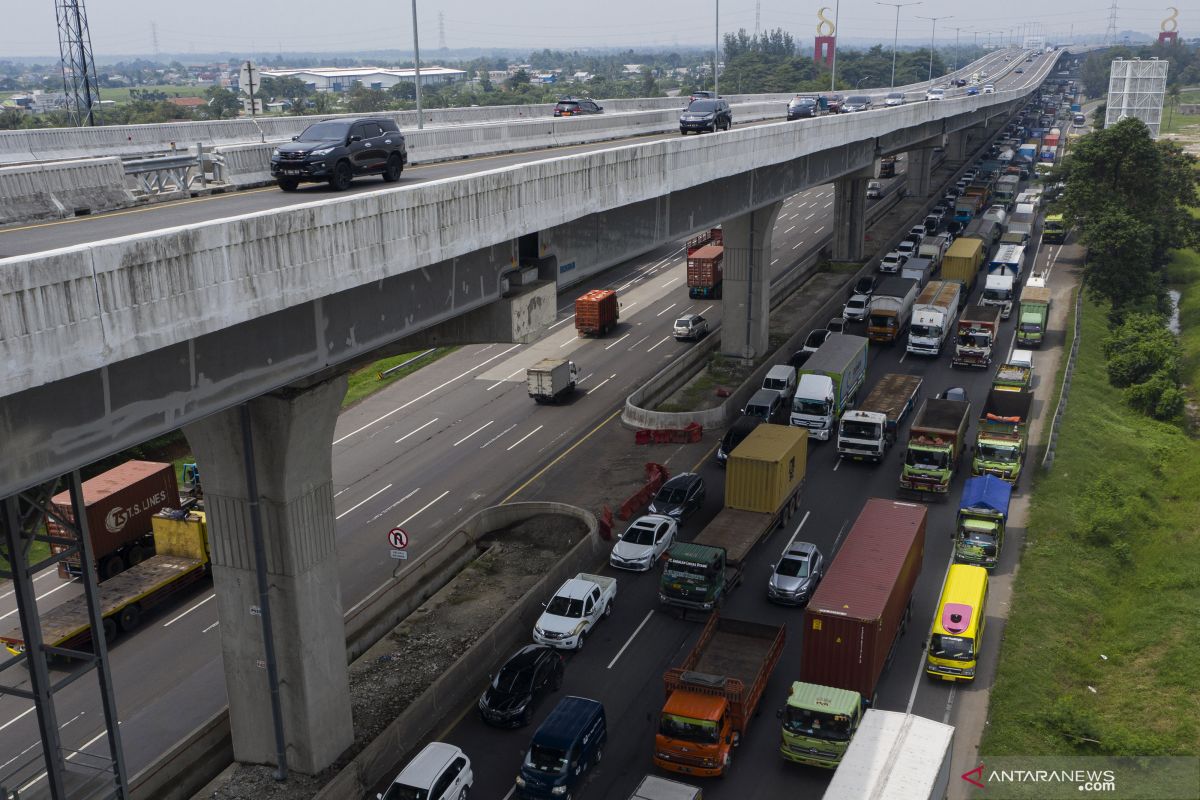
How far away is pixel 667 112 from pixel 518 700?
4486cm

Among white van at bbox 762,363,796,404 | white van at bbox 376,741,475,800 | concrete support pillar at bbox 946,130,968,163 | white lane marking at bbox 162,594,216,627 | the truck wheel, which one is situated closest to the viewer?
white van at bbox 376,741,475,800

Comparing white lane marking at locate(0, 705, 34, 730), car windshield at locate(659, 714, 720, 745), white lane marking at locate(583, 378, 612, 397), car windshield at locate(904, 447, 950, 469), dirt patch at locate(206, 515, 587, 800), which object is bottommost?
white lane marking at locate(0, 705, 34, 730)

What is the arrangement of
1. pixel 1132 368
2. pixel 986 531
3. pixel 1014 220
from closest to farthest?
pixel 986 531, pixel 1132 368, pixel 1014 220

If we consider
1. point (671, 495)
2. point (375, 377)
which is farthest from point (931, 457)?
point (375, 377)

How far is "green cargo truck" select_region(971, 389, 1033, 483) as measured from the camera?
137 feet

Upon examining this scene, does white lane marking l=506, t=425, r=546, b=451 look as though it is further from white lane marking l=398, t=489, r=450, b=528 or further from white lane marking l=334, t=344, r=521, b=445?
white lane marking l=398, t=489, r=450, b=528

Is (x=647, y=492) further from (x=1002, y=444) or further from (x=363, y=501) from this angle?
(x=1002, y=444)

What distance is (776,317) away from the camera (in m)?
65.3

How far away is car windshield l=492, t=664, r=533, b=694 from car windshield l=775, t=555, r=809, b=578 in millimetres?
9523

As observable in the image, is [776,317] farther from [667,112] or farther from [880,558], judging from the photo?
[880,558]

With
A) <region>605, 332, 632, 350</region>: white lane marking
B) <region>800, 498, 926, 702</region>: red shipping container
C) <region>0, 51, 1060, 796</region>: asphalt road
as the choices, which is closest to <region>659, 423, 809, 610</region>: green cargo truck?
<region>0, 51, 1060, 796</region>: asphalt road

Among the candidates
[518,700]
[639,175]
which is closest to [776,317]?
[639,175]

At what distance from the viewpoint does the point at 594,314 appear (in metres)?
64.8

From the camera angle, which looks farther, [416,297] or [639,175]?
[639,175]
